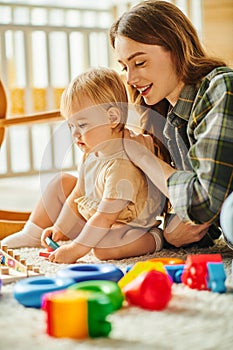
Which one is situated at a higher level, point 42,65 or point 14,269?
point 42,65

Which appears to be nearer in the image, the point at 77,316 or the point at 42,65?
the point at 77,316

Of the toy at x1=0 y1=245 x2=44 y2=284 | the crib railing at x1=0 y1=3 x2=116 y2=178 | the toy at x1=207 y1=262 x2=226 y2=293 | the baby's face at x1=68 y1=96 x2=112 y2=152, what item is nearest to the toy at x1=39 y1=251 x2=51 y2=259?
the toy at x1=0 y1=245 x2=44 y2=284

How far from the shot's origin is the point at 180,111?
4.06 ft

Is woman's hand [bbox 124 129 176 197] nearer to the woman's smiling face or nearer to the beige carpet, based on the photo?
the woman's smiling face

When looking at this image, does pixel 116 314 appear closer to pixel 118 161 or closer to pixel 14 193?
pixel 118 161

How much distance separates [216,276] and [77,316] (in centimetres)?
28

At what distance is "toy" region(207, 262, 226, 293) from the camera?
3.04ft

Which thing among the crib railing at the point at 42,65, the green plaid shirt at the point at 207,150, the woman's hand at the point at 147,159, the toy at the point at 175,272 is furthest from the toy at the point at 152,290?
the crib railing at the point at 42,65

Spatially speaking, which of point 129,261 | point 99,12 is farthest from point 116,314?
point 99,12

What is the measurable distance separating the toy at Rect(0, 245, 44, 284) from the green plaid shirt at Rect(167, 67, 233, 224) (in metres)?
0.30

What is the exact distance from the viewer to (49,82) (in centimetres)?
288

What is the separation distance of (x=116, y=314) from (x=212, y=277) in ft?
0.58

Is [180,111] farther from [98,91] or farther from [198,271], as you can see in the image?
[198,271]

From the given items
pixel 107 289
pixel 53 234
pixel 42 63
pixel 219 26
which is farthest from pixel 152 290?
pixel 42 63
